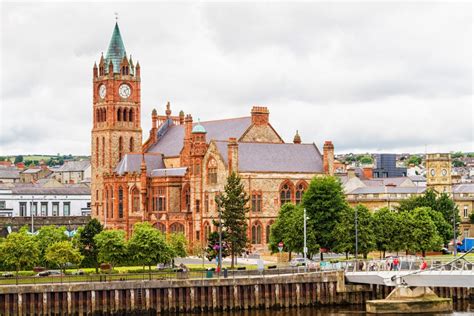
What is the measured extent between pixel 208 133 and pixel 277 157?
1868 centimetres

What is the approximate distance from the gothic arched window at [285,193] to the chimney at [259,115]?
36.4 ft

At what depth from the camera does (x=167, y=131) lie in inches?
6895

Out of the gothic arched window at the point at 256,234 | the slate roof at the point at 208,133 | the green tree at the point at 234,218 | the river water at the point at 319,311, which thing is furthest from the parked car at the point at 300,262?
the slate roof at the point at 208,133

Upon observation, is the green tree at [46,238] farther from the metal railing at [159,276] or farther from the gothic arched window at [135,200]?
the gothic arched window at [135,200]

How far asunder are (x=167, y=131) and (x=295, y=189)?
3603cm

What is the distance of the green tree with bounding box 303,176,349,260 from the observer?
398 ft

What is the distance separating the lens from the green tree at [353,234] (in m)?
118

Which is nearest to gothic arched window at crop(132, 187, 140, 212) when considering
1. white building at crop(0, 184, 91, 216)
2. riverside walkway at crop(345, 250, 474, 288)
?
white building at crop(0, 184, 91, 216)

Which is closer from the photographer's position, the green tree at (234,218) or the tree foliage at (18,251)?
the tree foliage at (18,251)

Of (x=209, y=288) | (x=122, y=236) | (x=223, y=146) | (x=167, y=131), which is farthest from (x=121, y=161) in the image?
(x=209, y=288)

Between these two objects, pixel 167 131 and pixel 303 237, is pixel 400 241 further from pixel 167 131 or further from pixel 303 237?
pixel 167 131

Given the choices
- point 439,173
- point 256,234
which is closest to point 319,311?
point 256,234

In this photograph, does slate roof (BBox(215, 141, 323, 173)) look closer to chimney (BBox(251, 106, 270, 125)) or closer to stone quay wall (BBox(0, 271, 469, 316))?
chimney (BBox(251, 106, 270, 125))

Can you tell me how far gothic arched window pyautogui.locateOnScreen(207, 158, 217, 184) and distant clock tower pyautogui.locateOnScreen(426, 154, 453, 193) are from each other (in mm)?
32626
